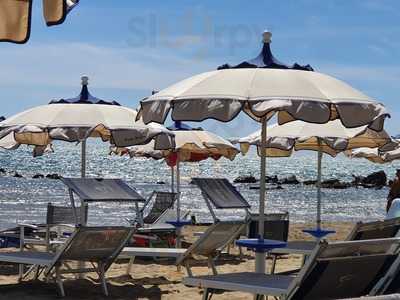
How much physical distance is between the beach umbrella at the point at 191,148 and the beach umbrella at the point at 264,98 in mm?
4882

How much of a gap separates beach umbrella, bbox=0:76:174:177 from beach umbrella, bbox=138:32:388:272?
1857mm

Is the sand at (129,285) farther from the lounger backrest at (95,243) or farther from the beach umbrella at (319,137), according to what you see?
the beach umbrella at (319,137)

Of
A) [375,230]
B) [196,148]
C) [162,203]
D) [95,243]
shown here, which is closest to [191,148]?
[196,148]

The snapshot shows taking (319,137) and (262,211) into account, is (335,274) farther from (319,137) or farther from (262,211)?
(319,137)

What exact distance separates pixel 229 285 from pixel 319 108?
1379 mm

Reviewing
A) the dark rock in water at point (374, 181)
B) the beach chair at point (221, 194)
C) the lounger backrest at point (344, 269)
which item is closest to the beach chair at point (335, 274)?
the lounger backrest at point (344, 269)

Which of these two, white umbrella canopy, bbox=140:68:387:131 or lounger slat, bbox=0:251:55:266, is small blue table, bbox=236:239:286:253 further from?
lounger slat, bbox=0:251:55:266

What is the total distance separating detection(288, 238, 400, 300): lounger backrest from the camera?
5.10 meters

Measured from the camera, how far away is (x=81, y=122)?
8.53 meters

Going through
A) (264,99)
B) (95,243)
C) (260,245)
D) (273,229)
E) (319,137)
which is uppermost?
(264,99)

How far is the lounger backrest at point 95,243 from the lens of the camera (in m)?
7.24

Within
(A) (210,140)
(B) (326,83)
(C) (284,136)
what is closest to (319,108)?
(B) (326,83)

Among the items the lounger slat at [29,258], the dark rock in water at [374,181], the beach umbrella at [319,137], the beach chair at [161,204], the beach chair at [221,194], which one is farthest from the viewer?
the dark rock in water at [374,181]

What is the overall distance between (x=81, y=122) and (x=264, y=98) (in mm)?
2967
